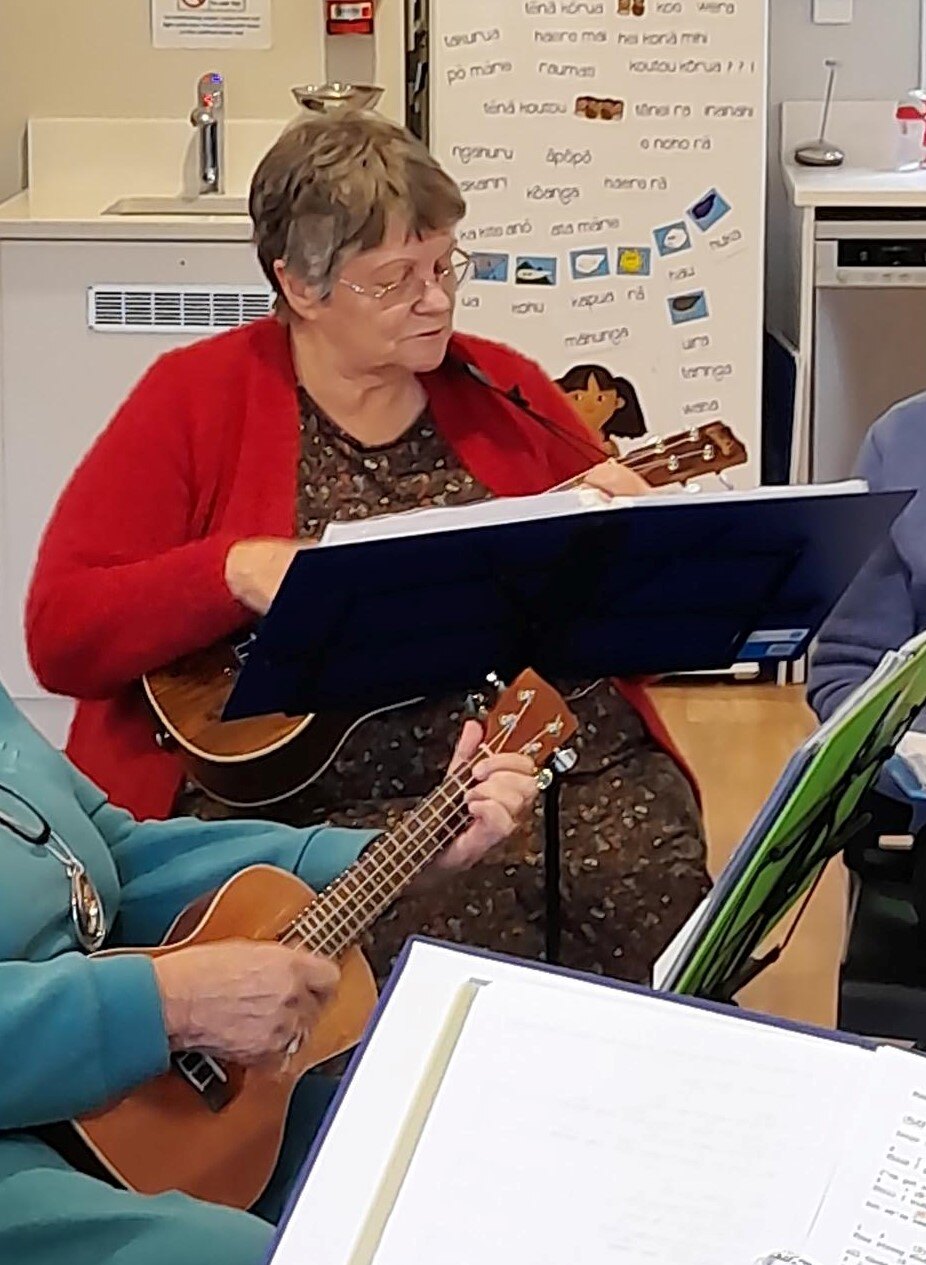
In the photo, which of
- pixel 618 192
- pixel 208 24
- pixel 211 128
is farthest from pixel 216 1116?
pixel 208 24

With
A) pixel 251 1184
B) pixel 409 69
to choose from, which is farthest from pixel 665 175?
pixel 251 1184

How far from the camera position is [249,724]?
1989 millimetres

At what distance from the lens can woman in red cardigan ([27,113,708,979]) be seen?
202 cm

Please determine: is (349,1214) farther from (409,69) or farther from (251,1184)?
(409,69)

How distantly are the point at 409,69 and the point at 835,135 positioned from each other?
39.1 inches

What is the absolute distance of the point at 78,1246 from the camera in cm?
131

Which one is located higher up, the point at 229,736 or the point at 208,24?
the point at 208,24

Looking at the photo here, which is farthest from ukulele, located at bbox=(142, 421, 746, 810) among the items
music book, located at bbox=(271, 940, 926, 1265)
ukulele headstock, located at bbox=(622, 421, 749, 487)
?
music book, located at bbox=(271, 940, 926, 1265)

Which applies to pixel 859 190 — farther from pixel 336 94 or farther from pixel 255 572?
pixel 255 572

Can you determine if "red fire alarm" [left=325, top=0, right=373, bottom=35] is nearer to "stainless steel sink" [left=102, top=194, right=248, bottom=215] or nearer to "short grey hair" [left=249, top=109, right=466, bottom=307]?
"stainless steel sink" [left=102, top=194, right=248, bottom=215]

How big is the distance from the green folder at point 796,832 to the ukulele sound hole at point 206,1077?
448 millimetres

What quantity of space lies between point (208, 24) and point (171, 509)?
2.09 m

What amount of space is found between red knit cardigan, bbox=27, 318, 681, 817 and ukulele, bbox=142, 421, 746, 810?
0.04 m

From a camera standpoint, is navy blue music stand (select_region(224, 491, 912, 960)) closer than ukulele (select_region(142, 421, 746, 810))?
Yes
